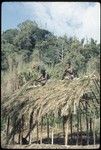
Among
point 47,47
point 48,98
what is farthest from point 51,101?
point 47,47

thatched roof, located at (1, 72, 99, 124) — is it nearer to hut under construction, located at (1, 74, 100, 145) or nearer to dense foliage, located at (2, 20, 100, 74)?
hut under construction, located at (1, 74, 100, 145)

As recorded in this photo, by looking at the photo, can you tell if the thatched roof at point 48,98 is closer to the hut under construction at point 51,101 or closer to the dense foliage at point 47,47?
the hut under construction at point 51,101

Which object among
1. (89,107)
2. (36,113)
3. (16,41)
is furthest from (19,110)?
(16,41)

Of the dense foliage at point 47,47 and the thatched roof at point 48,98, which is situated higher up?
the dense foliage at point 47,47

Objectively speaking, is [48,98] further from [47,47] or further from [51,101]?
[47,47]

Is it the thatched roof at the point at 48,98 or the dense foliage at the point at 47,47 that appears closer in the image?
the thatched roof at the point at 48,98

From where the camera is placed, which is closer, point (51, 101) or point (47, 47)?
point (51, 101)

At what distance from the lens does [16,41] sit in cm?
2408

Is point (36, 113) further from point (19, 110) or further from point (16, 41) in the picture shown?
point (16, 41)

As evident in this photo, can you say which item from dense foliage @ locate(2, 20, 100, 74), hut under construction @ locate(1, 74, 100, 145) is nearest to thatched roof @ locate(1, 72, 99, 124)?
hut under construction @ locate(1, 74, 100, 145)

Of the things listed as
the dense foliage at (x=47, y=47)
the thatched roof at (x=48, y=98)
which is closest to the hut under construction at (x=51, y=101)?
the thatched roof at (x=48, y=98)

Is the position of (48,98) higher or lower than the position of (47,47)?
lower

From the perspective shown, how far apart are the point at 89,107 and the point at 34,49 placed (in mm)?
15686

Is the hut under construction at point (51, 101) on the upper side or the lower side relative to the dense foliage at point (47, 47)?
lower
